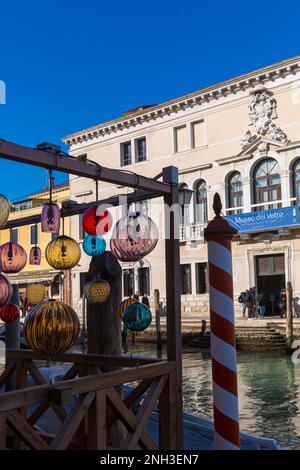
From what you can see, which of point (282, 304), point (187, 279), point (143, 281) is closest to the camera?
point (282, 304)

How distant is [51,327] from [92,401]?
1.59 feet

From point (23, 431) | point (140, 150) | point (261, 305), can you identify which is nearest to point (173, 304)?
point (23, 431)

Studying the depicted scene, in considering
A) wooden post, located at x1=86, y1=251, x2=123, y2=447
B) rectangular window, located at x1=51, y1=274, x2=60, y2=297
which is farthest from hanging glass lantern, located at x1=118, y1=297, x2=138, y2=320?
rectangular window, located at x1=51, y1=274, x2=60, y2=297

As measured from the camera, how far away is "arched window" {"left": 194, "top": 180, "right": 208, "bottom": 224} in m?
21.2

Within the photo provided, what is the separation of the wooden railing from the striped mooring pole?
582mm

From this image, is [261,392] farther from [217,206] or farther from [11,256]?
[217,206]

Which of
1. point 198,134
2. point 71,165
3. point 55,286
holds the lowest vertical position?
point 55,286

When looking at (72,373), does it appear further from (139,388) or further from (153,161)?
(153,161)

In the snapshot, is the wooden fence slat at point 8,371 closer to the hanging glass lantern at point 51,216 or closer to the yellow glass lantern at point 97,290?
the yellow glass lantern at point 97,290

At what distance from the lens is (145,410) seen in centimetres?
326

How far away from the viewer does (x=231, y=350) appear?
2.83 metres

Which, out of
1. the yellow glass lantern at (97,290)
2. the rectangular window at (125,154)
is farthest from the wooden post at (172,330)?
the rectangular window at (125,154)

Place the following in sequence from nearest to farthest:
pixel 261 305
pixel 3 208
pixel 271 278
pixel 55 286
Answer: pixel 3 208
pixel 261 305
pixel 271 278
pixel 55 286

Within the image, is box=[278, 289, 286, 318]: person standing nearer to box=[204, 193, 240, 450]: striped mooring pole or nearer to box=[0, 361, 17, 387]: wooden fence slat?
box=[0, 361, 17, 387]: wooden fence slat
